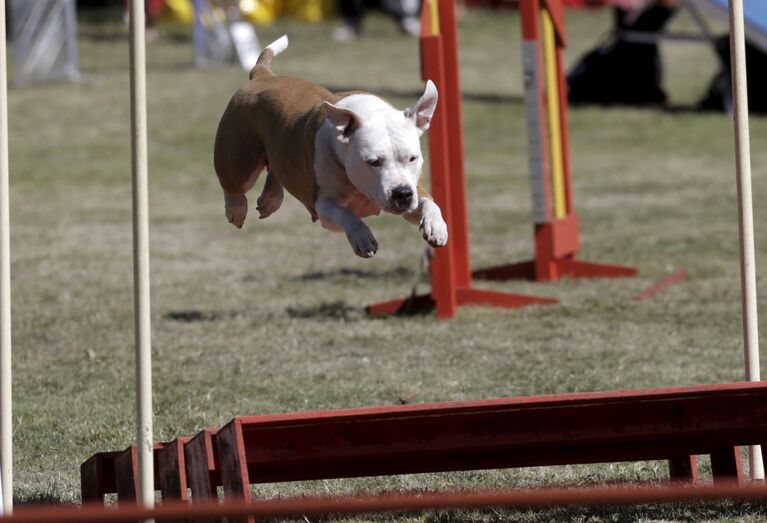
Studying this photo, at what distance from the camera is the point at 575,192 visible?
56.2 ft

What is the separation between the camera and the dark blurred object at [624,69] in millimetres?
21578

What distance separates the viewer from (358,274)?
12.5 meters

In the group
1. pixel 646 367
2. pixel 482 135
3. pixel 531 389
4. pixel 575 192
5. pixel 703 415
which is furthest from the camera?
pixel 482 135

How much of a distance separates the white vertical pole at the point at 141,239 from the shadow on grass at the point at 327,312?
5.65 metres

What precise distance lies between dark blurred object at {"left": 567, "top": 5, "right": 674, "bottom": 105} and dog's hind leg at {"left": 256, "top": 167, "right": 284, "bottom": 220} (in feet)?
53.3

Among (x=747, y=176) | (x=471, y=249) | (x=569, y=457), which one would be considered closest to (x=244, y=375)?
(x=569, y=457)

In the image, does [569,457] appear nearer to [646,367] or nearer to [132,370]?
[646,367]

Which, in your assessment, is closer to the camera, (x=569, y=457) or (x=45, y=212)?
(x=569, y=457)

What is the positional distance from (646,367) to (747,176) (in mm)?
3321

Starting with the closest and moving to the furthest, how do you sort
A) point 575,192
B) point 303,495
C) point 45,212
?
point 303,495 < point 45,212 < point 575,192

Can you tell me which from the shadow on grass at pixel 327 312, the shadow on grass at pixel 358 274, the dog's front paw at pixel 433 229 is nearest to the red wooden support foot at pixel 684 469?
the dog's front paw at pixel 433 229

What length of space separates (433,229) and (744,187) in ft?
5.15

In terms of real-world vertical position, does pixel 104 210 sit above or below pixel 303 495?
above

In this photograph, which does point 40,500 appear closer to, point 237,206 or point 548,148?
point 237,206
